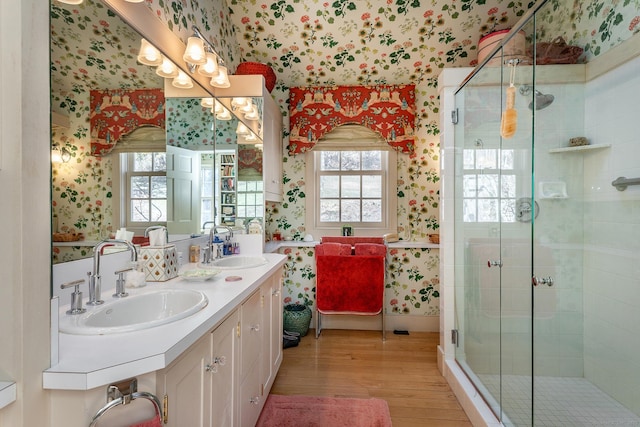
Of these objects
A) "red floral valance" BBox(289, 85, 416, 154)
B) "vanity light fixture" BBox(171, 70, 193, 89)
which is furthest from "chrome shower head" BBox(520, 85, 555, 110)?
"vanity light fixture" BBox(171, 70, 193, 89)

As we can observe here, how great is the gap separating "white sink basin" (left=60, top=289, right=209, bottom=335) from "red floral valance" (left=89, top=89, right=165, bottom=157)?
0.56 meters

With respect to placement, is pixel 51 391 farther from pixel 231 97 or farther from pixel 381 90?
pixel 381 90

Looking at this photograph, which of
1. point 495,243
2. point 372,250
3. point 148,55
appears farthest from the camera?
point 372,250

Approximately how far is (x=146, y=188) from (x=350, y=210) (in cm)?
224

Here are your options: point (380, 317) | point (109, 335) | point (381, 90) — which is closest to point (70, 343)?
point (109, 335)

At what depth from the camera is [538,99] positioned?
5.77ft

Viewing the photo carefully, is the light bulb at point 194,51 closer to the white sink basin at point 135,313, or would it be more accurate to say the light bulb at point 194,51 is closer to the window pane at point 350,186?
the white sink basin at point 135,313

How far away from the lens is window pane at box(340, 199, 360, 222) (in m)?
3.40

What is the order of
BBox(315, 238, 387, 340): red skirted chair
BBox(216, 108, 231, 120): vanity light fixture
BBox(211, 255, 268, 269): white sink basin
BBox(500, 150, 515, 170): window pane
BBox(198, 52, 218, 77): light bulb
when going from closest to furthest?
BBox(500, 150, 515, 170): window pane, BBox(198, 52, 218, 77): light bulb, BBox(211, 255, 268, 269): white sink basin, BBox(216, 108, 231, 120): vanity light fixture, BBox(315, 238, 387, 340): red skirted chair

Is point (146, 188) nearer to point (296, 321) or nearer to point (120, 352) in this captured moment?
point (120, 352)

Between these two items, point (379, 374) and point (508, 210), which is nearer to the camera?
point (508, 210)

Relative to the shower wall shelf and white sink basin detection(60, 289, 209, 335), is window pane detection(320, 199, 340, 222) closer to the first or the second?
the shower wall shelf

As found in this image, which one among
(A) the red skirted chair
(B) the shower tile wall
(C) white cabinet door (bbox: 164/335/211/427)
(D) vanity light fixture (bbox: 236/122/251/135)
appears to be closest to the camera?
(C) white cabinet door (bbox: 164/335/211/427)

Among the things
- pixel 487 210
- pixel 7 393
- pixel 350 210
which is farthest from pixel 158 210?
pixel 350 210
